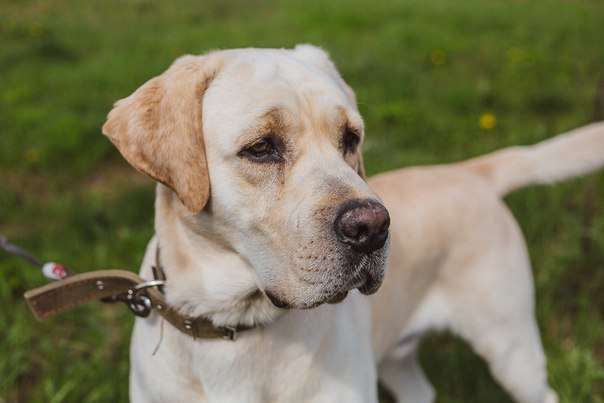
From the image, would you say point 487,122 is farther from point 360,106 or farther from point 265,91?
point 265,91

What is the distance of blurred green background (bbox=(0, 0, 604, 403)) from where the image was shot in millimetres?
3273

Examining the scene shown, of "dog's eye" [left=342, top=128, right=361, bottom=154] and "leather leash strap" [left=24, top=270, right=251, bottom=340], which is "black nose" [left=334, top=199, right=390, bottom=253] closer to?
"dog's eye" [left=342, top=128, right=361, bottom=154]

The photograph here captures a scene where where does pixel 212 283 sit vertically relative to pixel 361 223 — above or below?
below

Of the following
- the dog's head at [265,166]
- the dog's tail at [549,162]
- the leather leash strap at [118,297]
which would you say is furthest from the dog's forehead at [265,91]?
the dog's tail at [549,162]

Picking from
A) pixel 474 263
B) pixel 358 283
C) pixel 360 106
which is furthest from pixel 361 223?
A: pixel 360 106

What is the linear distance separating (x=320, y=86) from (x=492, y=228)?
4.02 feet

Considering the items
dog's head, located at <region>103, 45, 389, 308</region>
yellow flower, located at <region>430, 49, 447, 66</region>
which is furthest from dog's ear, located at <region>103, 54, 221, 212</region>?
yellow flower, located at <region>430, 49, 447, 66</region>

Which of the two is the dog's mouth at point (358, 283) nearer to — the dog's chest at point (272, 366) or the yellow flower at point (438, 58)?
the dog's chest at point (272, 366)

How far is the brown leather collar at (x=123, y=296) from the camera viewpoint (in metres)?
2.12

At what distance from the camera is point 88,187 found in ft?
15.3

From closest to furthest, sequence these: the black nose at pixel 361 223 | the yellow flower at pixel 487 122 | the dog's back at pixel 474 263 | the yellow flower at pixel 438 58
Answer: the black nose at pixel 361 223
the dog's back at pixel 474 263
the yellow flower at pixel 487 122
the yellow flower at pixel 438 58

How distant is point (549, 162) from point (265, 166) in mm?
1579

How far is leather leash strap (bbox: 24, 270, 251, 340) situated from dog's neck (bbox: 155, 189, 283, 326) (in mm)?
27

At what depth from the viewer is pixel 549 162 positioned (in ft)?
10.0
